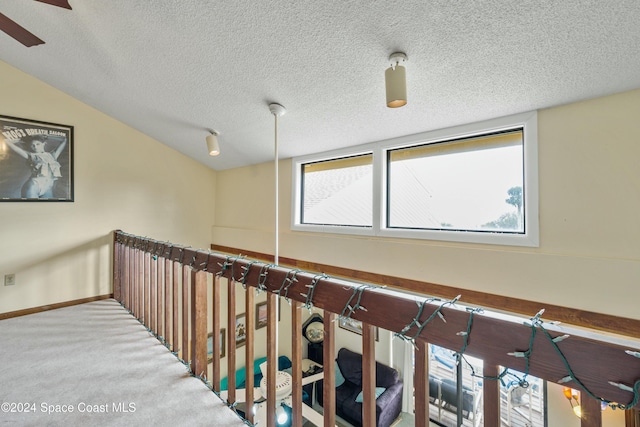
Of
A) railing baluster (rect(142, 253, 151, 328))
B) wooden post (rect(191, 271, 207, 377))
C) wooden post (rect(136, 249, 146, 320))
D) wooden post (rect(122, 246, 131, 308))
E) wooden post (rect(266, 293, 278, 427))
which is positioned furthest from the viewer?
wooden post (rect(122, 246, 131, 308))

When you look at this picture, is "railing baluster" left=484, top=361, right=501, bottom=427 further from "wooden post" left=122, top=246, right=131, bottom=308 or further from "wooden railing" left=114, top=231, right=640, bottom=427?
"wooden post" left=122, top=246, right=131, bottom=308

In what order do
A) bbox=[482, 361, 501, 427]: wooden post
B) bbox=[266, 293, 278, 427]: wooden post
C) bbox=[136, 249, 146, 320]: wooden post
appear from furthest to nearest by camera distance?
1. bbox=[136, 249, 146, 320]: wooden post
2. bbox=[266, 293, 278, 427]: wooden post
3. bbox=[482, 361, 501, 427]: wooden post

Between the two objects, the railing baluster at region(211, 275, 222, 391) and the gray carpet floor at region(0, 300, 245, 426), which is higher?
the railing baluster at region(211, 275, 222, 391)

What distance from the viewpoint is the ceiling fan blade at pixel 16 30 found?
167 centimetres

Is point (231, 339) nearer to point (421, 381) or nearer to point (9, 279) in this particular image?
point (421, 381)

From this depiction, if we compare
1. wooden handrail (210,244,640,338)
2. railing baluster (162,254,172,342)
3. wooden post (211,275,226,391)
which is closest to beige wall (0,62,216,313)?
railing baluster (162,254,172,342)

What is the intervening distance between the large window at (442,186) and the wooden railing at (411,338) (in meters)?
1.60

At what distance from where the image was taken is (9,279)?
3070mm

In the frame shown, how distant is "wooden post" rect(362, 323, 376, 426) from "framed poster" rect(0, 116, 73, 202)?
13.5 ft

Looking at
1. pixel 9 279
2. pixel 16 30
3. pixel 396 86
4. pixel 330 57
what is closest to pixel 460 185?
pixel 396 86

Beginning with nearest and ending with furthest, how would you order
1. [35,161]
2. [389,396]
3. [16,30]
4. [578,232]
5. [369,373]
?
[369,373] → [16,30] → [578,232] → [35,161] → [389,396]

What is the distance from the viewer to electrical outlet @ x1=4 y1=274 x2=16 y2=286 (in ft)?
10.0

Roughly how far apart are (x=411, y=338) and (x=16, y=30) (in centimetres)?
282

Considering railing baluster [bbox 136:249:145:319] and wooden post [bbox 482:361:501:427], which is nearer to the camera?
wooden post [bbox 482:361:501:427]
